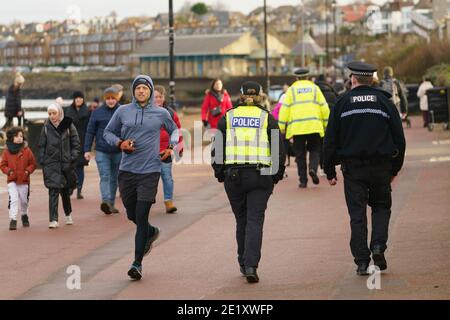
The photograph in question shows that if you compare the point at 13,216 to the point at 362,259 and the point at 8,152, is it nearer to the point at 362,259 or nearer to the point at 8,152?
the point at 8,152

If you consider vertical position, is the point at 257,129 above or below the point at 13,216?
above

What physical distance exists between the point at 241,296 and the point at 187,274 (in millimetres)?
1342

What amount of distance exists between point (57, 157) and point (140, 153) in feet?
14.0

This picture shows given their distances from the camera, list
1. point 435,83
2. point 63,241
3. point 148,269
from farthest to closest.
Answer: point 435,83 → point 63,241 → point 148,269

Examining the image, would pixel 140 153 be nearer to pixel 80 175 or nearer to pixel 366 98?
pixel 366 98

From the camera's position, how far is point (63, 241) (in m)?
13.6

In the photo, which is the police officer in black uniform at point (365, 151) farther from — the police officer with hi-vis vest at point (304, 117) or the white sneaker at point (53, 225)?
the police officer with hi-vis vest at point (304, 117)

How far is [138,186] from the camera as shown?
10781 mm

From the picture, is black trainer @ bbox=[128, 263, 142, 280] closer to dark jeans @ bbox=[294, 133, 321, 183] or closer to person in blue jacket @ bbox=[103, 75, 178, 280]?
person in blue jacket @ bbox=[103, 75, 178, 280]

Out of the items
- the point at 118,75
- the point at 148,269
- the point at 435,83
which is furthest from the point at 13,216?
the point at 118,75

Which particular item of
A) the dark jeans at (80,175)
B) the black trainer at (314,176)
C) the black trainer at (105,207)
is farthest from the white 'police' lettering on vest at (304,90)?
the black trainer at (105,207)

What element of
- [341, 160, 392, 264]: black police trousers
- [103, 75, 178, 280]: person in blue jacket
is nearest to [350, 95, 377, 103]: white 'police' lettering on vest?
[341, 160, 392, 264]: black police trousers

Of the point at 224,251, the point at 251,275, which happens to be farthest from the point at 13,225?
the point at 251,275
